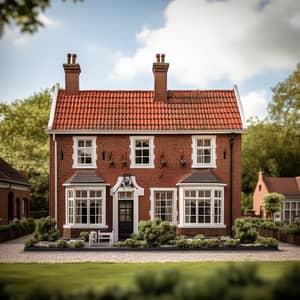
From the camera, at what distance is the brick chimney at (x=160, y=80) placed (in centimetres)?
3180

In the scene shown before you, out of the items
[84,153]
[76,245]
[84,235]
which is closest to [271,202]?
[84,153]

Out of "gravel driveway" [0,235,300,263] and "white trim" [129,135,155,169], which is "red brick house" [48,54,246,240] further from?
"gravel driveway" [0,235,300,263]

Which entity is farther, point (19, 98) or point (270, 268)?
point (19, 98)

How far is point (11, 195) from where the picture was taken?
3884 cm

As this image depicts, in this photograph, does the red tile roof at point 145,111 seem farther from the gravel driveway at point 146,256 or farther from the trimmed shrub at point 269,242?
the gravel driveway at point 146,256

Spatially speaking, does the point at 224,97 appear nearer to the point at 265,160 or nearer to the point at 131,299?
the point at 131,299

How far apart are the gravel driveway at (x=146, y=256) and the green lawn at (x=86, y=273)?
1.42 meters

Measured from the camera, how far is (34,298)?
30.9ft

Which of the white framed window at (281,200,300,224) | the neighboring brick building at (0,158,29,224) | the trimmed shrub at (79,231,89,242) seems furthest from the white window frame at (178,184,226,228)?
the white framed window at (281,200,300,224)

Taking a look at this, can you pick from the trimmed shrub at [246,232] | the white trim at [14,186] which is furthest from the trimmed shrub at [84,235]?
the white trim at [14,186]

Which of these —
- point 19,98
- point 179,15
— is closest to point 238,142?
point 179,15

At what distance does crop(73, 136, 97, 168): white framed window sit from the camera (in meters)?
30.1

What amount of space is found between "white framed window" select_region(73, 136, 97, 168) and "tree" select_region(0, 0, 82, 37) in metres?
18.5

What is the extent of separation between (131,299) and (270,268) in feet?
33.1
